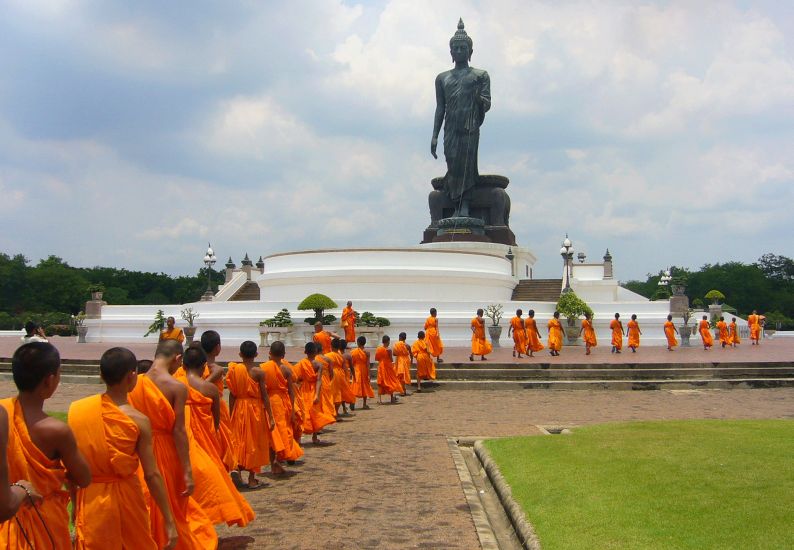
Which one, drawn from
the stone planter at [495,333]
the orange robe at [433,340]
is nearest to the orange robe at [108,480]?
the orange robe at [433,340]

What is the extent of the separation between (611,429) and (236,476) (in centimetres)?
444

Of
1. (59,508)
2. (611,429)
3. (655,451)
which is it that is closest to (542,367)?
(611,429)

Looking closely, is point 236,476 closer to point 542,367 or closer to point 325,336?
point 325,336

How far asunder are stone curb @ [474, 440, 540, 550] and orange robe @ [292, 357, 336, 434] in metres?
2.24

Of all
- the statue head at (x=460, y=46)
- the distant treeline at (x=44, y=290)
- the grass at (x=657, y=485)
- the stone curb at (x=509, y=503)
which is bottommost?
the stone curb at (x=509, y=503)

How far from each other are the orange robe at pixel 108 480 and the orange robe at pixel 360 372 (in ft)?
29.2

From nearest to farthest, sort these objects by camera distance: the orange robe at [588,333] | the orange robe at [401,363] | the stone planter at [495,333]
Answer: the orange robe at [401,363] → the orange robe at [588,333] → the stone planter at [495,333]

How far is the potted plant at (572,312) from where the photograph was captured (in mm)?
23672

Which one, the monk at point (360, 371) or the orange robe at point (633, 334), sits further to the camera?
the orange robe at point (633, 334)

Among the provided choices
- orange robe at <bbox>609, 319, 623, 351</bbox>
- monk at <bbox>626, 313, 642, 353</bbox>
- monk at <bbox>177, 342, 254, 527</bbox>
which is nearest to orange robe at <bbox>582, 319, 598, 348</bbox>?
orange robe at <bbox>609, 319, 623, 351</bbox>

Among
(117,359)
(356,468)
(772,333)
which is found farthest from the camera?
(772,333)

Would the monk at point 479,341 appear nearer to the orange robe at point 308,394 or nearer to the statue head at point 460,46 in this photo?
the orange robe at point 308,394

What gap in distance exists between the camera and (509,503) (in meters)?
6.14

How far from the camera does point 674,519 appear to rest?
5152mm
